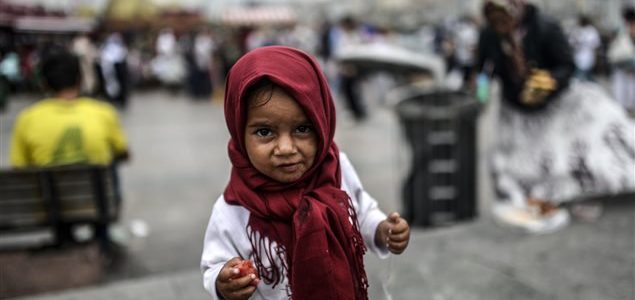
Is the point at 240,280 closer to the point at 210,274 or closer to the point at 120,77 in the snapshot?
the point at 210,274

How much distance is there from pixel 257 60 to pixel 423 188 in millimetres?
3119

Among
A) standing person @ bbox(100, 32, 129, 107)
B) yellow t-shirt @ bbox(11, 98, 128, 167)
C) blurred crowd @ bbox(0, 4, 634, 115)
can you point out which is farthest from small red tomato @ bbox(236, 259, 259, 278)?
standing person @ bbox(100, 32, 129, 107)

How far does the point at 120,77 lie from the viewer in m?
13.9

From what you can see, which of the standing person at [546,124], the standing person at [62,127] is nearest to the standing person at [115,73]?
the standing person at [62,127]

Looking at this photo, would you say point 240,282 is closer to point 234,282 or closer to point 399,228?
point 234,282

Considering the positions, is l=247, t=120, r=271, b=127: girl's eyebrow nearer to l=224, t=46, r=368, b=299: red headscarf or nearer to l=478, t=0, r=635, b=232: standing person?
l=224, t=46, r=368, b=299: red headscarf

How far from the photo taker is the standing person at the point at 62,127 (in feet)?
12.3

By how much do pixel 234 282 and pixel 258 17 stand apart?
34.1 meters

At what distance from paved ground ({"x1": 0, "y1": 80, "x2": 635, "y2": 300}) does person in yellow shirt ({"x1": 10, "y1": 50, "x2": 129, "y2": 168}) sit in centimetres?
75

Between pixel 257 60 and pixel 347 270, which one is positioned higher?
pixel 257 60

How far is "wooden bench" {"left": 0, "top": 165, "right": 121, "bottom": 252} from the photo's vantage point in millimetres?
3617

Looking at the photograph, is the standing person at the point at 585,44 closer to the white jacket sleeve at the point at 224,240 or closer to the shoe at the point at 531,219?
the shoe at the point at 531,219

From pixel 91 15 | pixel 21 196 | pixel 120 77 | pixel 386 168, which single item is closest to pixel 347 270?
pixel 21 196

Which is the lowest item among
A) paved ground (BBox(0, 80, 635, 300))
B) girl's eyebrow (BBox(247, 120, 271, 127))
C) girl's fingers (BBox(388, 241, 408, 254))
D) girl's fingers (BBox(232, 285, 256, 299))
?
paved ground (BBox(0, 80, 635, 300))
